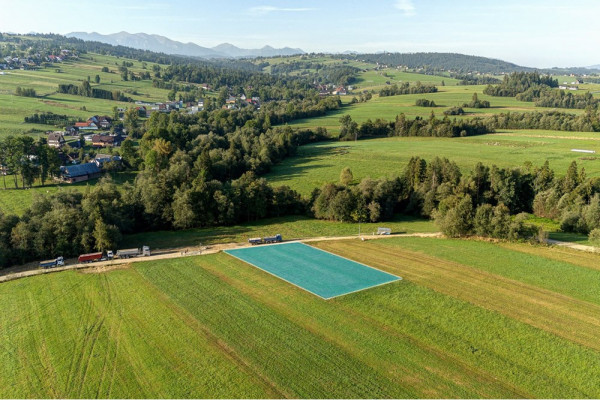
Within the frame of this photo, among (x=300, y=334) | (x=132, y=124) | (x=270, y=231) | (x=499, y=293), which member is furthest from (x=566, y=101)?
(x=300, y=334)

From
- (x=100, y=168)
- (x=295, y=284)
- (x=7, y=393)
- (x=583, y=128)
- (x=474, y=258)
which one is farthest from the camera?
(x=583, y=128)

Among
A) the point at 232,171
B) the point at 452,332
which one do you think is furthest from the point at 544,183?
the point at 232,171

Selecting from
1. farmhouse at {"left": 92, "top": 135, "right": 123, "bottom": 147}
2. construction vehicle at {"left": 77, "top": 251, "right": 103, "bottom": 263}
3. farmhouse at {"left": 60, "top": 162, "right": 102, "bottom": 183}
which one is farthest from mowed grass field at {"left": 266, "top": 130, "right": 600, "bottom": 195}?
farmhouse at {"left": 92, "top": 135, "right": 123, "bottom": 147}

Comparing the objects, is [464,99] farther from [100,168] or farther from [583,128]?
[100,168]

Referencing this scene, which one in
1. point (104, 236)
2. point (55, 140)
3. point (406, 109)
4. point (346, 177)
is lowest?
point (104, 236)

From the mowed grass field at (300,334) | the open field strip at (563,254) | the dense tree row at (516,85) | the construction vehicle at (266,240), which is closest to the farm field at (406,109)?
the dense tree row at (516,85)

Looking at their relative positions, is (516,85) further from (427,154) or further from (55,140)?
(55,140)
